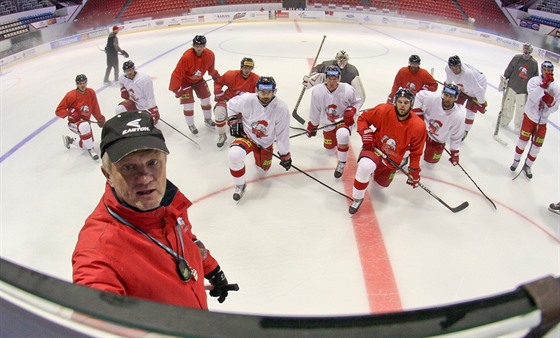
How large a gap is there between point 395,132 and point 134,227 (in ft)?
9.53

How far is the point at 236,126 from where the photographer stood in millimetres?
3967

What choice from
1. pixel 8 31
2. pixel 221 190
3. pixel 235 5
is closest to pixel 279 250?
pixel 221 190

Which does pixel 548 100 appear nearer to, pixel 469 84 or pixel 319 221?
pixel 469 84

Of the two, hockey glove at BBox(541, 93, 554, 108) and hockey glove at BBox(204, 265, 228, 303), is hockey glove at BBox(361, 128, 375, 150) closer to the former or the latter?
hockey glove at BBox(541, 93, 554, 108)

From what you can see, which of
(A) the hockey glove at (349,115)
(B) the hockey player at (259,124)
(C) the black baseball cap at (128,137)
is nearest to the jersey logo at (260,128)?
(B) the hockey player at (259,124)

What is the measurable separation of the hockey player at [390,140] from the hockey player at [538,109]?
160cm

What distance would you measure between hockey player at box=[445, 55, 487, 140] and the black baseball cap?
465cm

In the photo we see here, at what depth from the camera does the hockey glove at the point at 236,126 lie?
3.97 metres

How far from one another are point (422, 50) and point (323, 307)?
1028cm

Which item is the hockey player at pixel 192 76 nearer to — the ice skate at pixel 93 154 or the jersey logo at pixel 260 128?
the ice skate at pixel 93 154

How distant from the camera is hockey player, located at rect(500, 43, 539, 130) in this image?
5141 millimetres

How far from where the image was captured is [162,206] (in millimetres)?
1214

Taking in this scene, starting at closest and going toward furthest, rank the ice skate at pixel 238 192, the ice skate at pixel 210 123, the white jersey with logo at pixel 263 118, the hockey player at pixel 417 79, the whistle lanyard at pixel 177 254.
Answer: the whistle lanyard at pixel 177 254 → the ice skate at pixel 238 192 → the white jersey with logo at pixel 263 118 → the hockey player at pixel 417 79 → the ice skate at pixel 210 123

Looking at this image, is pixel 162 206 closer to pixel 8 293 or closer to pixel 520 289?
pixel 8 293
